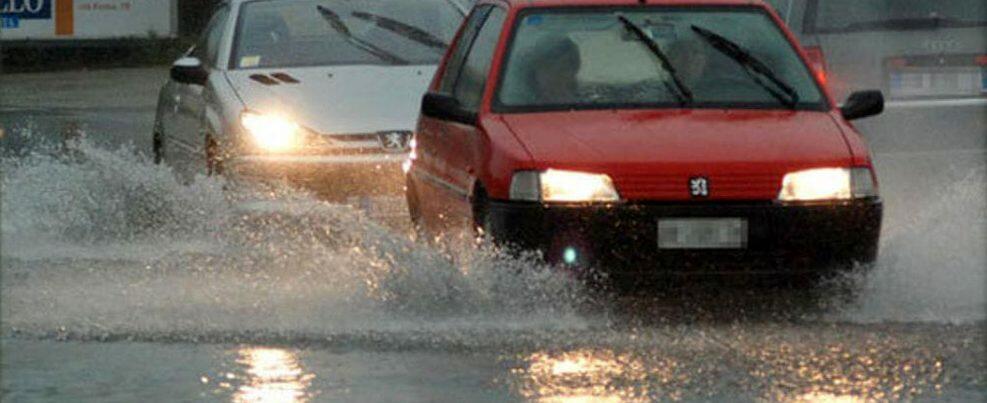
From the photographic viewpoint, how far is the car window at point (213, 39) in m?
15.7

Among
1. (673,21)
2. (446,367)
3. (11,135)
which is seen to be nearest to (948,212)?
(673,21)

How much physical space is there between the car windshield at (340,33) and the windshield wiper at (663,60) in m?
3.84

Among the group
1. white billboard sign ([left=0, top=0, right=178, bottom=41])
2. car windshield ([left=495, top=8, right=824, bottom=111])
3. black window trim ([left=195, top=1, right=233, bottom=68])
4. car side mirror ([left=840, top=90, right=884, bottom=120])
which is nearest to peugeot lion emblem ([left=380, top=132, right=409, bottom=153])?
black window trim ([left=195, top=1, right=233, bottom=68])

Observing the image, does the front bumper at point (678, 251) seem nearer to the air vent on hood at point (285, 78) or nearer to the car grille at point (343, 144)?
the car grille at point (343, 144)

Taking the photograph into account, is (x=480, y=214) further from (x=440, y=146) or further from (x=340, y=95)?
(x=340, y=95)

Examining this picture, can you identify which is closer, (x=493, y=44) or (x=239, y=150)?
(x=493, y=44)

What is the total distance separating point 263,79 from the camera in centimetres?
1477

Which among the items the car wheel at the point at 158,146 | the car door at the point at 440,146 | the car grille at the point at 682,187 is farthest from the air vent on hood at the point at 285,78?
the car grille at the point at 682,187

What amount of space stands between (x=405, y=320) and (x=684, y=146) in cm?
131

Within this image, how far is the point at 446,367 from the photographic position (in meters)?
9.12

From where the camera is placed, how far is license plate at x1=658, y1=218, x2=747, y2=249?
1028 centimetres

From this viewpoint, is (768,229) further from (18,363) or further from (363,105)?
(363,105)

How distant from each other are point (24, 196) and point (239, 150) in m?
1.94

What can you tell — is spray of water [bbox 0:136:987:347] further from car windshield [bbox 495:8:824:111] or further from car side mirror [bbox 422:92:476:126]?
car windshield [bbox 495:8:824:111]
